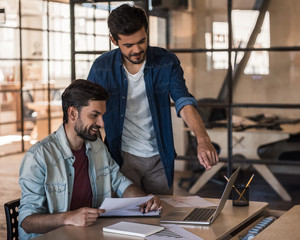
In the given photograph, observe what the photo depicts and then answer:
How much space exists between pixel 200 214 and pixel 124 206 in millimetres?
321

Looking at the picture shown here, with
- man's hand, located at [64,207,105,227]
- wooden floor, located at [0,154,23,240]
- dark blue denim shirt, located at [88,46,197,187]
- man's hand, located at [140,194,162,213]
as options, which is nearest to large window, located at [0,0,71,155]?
wooden floor, located at [0,154,23,240]

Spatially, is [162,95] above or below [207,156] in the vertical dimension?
above

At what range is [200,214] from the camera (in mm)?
2559

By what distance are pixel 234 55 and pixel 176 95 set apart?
282 cm

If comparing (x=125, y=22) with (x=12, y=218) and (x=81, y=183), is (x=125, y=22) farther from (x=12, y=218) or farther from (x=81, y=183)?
(x=12, y=218)

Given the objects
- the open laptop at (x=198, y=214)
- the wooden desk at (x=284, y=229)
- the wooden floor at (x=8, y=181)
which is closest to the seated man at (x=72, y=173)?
the open laptop at (x=198, y=214)

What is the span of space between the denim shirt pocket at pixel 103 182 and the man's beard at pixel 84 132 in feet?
0.68

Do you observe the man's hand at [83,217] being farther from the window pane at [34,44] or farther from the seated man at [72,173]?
the window pane at [34,44]

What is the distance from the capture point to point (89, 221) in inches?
92.4

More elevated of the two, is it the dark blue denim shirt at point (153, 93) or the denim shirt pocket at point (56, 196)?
the dark blue denim shirt at point (153, 93)

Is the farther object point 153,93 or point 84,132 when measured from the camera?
point 153,93

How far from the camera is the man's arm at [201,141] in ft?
8.57

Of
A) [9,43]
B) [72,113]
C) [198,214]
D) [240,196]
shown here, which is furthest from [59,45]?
[198,214]

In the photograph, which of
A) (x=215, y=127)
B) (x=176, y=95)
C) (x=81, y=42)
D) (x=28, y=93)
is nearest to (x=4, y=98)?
(x=28, y=93)
